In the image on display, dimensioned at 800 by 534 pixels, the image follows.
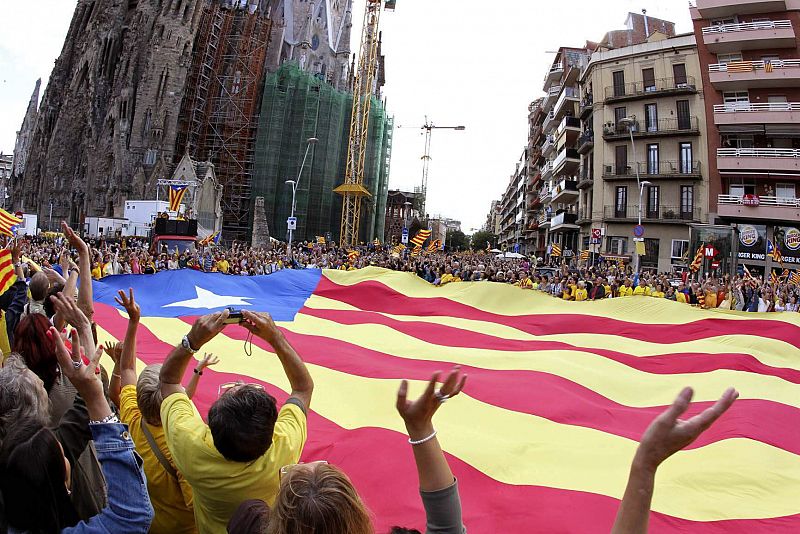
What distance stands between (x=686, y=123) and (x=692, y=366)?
31.0 meters

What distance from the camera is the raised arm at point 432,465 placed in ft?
5.30

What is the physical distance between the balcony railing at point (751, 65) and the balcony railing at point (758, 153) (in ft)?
14.7

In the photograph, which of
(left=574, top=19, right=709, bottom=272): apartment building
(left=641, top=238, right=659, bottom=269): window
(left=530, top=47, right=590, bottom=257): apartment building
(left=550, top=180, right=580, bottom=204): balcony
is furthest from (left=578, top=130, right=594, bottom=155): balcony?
(left=641, top=238, right=659, bottom=269): window

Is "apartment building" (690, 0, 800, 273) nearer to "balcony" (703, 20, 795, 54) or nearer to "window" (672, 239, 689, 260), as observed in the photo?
"balcony" (703, 20, 795, 54)

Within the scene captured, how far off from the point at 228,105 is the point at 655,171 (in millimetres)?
39312

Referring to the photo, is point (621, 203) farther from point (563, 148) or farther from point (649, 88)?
point (563, 148)

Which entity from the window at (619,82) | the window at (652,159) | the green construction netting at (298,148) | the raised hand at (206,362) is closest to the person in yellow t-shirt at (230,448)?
the raised hand at (206,362)

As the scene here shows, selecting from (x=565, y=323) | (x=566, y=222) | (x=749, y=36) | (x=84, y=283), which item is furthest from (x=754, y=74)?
(x=84, y=283)

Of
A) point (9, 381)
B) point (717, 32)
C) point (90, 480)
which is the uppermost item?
point (717, 32)

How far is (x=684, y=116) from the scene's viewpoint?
32.9 metres

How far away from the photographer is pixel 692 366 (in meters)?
6.98

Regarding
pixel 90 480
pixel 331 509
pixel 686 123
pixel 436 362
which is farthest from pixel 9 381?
pixel 686 123

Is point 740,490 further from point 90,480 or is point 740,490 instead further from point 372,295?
point 372,295

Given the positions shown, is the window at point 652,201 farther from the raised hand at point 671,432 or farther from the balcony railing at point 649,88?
the raised hand at point 671,432
